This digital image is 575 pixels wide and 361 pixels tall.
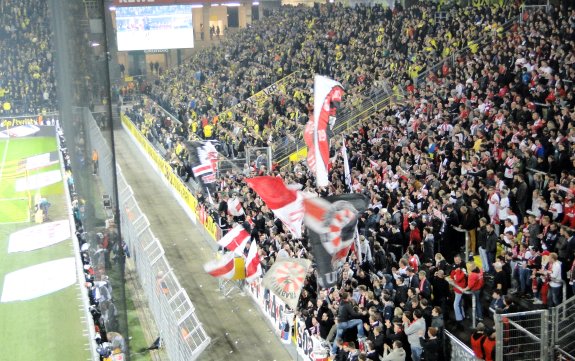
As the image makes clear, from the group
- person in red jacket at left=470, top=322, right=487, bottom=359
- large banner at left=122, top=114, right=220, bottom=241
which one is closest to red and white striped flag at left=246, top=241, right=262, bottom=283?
large banner at left=122, top=114, right=220, bottom=241

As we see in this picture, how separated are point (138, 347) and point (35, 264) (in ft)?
21.2

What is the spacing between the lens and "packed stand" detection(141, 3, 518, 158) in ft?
89.4

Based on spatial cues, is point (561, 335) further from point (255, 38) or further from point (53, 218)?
point (255, 38)

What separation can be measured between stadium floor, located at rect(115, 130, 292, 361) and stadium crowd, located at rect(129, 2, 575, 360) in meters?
1.30

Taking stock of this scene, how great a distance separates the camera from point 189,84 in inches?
1769

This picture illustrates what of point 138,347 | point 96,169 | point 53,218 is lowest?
point 138,347

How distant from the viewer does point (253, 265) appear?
17188 millimetres

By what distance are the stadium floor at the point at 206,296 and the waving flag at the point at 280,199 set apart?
3150mm

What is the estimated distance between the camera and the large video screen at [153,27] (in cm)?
4488

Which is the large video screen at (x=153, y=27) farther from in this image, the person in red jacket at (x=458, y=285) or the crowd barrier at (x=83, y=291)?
the person in red jacket at (x=458, y=285)

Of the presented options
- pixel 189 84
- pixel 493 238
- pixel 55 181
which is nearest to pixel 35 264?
pixel 493 238

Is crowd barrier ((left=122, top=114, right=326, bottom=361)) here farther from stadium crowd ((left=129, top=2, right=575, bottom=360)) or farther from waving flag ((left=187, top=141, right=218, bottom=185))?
waving flag ((left=187, top=141, right=218, bottom=185))

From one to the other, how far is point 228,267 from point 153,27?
97.5 feet

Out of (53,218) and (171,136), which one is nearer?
(53,218)
